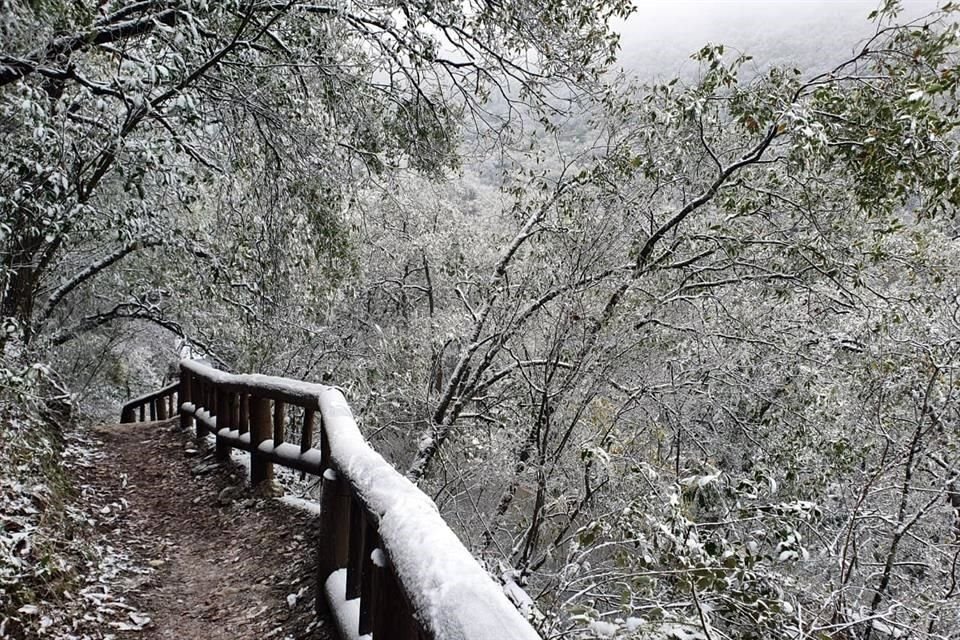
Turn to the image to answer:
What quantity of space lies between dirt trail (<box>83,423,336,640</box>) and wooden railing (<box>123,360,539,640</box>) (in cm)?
40

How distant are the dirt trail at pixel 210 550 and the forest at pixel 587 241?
1.98ft

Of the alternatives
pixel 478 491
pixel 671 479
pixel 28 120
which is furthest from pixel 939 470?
pixel 28 120

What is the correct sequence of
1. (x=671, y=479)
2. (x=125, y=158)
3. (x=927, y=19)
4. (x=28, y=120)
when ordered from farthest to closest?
1. (x=671, y=479)
2. (x=927, y=19)
3. (x=125, y=158)
4. (x=28, y=120)

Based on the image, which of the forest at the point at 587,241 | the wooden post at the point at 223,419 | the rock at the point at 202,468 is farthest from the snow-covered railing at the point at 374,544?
the forest at the point at 587,241

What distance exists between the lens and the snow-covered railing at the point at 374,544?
1616 mm

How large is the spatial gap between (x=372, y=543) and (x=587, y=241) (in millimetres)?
5318

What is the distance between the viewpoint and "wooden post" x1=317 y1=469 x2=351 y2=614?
359cm

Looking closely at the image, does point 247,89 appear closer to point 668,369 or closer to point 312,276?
point 312,276

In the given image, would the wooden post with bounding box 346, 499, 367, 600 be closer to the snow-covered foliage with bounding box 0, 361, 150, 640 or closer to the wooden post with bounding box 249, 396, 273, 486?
the snow-covered foliage with bounding box 0, 361, 150, 640

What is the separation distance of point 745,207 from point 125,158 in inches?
250

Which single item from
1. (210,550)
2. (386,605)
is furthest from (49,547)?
(386,605)

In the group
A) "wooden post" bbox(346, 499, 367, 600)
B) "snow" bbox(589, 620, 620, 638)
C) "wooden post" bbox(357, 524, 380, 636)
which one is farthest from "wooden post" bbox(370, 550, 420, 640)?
"snow" bbox(589, 620, 620, 638)

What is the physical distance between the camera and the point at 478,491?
9.73 meters

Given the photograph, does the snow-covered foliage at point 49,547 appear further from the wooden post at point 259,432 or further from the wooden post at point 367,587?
the wooden post at point 367,587
